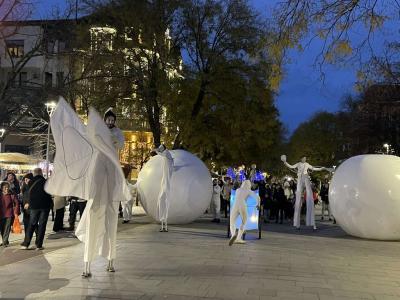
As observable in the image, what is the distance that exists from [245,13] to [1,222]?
776 inches

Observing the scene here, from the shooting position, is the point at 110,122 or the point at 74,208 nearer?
the point at 110,122

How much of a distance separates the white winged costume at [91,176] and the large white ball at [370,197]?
351 inches

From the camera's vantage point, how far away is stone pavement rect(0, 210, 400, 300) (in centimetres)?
786

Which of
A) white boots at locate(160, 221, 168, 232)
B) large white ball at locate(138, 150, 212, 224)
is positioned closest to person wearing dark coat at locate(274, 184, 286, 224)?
large white ball at locate(138, 150, 212, 224)

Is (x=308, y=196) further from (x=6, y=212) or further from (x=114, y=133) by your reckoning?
→ (x=114, y=133)

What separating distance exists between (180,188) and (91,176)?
30.9 feet

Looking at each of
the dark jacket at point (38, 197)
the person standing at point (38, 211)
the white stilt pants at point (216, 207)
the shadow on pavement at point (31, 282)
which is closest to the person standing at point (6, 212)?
the person standing at point (38, 211)

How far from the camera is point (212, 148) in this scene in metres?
31.5

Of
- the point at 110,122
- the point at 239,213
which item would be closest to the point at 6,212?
the point at 110,122

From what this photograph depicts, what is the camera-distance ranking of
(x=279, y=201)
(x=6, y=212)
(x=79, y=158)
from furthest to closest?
(x=279, y=201) → (x=6, y=212) → (x=79, y=158)

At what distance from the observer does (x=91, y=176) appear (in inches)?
349

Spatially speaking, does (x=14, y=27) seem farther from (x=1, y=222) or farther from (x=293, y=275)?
(x=293, y=275)

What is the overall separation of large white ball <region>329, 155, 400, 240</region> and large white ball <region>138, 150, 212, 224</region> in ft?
15.3

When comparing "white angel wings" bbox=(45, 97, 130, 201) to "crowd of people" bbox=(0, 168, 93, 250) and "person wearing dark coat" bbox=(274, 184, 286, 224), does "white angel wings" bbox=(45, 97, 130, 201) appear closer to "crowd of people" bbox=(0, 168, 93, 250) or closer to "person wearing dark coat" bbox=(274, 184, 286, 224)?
"crowd of people" bbox=(0, 168, 93, 250)
